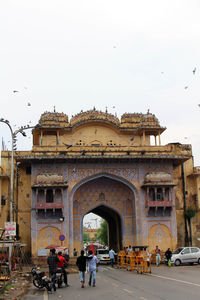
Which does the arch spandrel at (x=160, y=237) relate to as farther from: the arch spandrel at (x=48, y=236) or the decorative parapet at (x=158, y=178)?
the arch spandrel at (x=48, y=236)

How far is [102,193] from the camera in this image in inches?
1159

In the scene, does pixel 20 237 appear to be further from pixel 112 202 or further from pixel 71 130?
pixel 71 130

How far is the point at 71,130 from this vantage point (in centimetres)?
3195

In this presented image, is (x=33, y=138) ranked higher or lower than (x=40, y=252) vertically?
higher

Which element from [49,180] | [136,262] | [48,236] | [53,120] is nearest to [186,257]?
[136,262]

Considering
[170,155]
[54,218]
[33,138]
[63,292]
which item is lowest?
[63,292]

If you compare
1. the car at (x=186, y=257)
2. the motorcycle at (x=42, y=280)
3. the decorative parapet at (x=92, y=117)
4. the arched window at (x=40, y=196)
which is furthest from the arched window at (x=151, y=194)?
the motorcycle at (x=42, y=280)

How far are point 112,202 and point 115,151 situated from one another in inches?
153

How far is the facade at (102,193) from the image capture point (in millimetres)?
27141

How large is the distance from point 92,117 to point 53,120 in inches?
122

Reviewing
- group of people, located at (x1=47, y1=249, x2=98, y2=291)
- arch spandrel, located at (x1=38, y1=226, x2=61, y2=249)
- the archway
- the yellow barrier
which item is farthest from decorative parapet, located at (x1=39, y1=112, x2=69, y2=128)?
group of people, located at (x1=47, y1=249, x2=98, y2=291)

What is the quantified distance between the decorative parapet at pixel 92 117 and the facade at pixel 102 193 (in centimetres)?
162

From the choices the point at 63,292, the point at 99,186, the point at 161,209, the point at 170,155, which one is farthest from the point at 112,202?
the point at 63,292

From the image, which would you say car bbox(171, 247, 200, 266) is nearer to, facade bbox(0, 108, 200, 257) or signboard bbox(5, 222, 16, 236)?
facade bbox(0, 108, 200, 257)
